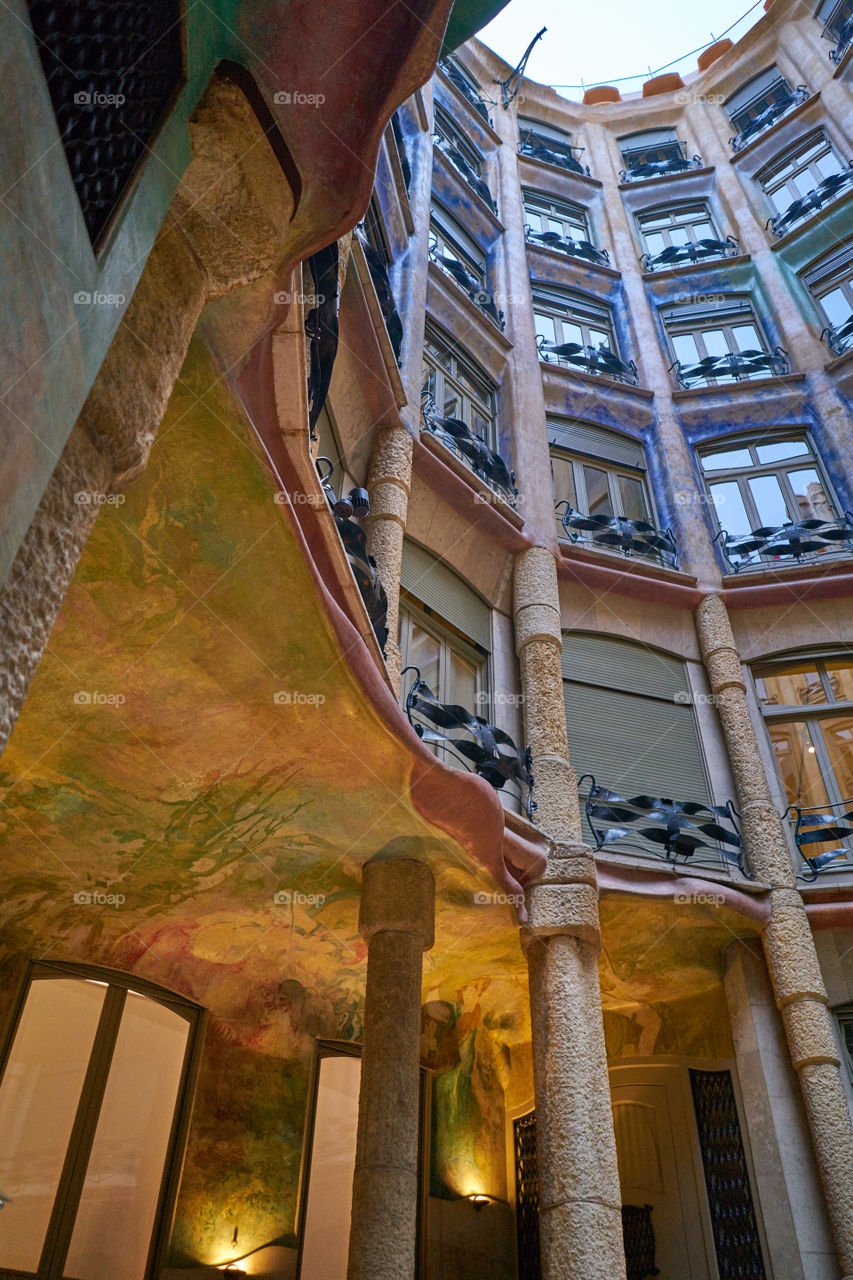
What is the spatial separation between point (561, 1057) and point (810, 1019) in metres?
2.65

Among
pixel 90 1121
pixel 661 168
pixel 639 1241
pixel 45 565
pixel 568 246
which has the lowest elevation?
pixel 639 1241

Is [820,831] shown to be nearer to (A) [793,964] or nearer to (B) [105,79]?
(A) [793,964]

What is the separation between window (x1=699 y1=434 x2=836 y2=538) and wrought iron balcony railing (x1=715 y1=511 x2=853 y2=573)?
523 millimetres

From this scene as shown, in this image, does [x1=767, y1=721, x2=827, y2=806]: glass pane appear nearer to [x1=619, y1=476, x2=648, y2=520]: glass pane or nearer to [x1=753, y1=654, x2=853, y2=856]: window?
[x1=753, y1=654, x2=853, y2=856]: window

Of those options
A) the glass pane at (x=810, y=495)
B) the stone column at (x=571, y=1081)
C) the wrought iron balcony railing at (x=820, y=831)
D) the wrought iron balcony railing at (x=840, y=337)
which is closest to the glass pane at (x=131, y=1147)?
the stone column at (x=571, y=1081)

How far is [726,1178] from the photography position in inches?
300

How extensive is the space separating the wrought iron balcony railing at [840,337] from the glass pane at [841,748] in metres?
5.99

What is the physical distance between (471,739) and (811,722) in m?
4.24

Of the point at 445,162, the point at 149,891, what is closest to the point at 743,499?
the point at 445,162

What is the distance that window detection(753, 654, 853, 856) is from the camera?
9.83 metres

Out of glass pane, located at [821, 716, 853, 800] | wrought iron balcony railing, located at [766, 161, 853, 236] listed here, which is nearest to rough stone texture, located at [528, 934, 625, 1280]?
glass pane, located at [821, 716, 853, 800]

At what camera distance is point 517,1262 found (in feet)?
25.8

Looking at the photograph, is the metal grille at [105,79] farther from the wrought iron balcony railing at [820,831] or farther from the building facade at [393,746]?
the wrought iron balcony railing at [820,831]

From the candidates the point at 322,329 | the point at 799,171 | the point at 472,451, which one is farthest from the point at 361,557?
the point at 799,171
